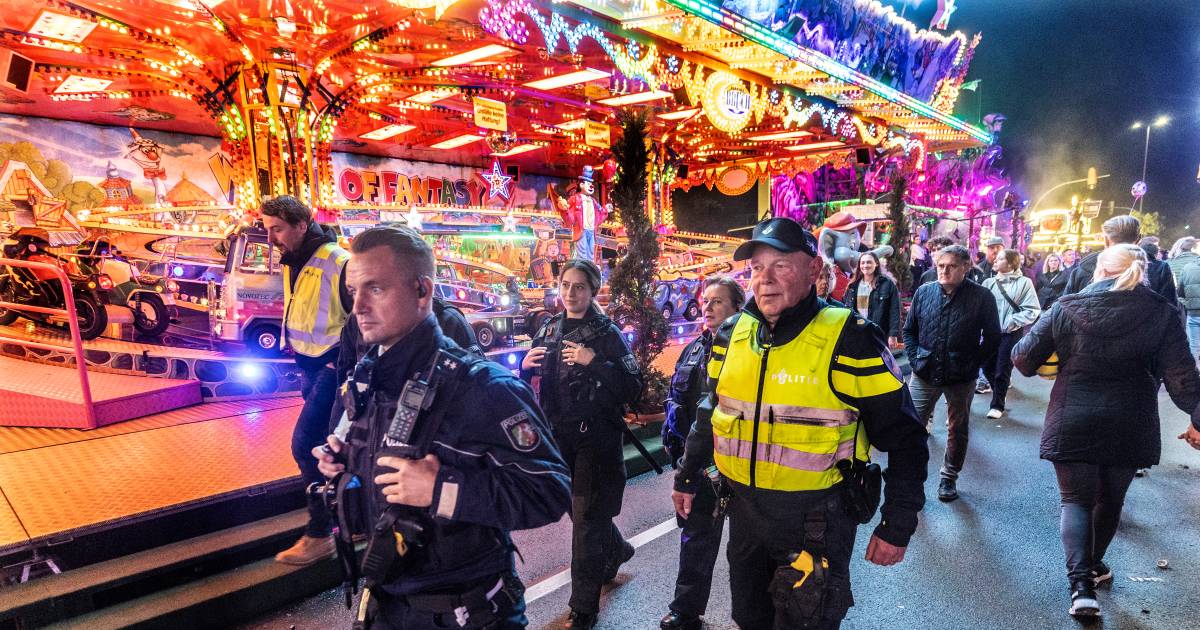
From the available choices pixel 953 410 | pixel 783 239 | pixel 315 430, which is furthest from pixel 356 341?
pixel 953 410

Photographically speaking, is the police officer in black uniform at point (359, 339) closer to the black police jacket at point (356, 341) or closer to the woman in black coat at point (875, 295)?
the black police jacket at point (356, 341)

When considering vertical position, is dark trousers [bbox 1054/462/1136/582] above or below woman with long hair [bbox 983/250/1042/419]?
below

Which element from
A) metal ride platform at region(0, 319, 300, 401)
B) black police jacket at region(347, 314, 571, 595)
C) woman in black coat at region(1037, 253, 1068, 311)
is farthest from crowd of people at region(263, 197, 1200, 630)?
woman in black coat at region(1037, 253, 1068, 311)

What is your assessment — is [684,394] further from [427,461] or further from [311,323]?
[311,323]

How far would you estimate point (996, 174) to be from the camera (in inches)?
1152

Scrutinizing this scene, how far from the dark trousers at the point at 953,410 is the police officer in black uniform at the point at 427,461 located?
4.22 meters

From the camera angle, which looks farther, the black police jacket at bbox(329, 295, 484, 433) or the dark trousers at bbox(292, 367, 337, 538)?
the dark trousers at bbox(292, 367, 337, 538)

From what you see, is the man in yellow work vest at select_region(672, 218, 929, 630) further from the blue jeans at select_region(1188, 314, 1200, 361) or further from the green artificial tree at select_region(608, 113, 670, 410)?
the blue jeans at select_region(1188, 314, 1200, 361)

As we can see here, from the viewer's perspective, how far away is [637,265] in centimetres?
652

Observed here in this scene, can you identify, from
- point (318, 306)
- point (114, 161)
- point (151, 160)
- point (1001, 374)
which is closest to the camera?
point (318, 306)

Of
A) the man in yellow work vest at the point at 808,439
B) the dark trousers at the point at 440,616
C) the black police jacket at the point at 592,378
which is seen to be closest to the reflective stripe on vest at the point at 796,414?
the man in yellow work vest at the point at 808,439

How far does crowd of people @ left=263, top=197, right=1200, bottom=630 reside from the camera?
154 cm

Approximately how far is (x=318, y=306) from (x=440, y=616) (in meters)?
2.52

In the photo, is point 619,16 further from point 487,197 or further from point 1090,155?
point 1090,155
